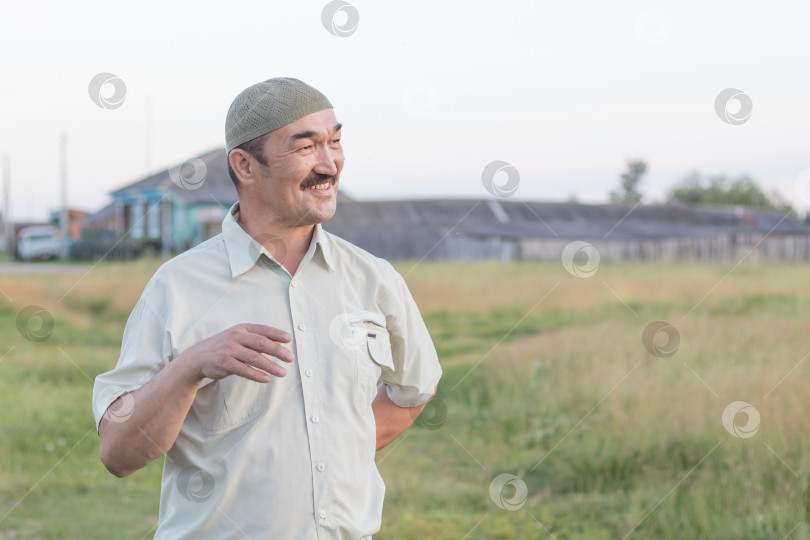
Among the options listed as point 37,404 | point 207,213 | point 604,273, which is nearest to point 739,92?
point 37,404

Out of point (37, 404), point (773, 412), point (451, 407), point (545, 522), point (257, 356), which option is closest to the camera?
point (257, 356)

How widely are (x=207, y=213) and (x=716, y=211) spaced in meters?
16.3

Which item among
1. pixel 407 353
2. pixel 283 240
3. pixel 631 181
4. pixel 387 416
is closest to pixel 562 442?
pixel 387 416

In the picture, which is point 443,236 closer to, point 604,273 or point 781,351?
point 604,273

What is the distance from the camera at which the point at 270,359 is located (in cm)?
183

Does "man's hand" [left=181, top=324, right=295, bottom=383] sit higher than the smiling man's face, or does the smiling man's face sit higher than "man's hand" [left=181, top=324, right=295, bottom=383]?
the smiling man's face

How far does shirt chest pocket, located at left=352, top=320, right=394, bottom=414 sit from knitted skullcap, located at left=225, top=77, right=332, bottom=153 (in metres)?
0.53

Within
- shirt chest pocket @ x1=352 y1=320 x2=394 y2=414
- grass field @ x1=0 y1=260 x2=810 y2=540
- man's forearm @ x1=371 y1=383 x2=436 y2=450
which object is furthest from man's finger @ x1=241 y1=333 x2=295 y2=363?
grass field @ x1=0 y1=260 x2=810 y2=540

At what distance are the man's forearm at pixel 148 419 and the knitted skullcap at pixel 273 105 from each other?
0.63m

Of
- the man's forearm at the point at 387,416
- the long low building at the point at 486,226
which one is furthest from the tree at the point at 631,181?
the man's forearm at the point at 387,416

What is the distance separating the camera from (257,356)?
5.57 feet

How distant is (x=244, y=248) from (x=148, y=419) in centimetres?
48

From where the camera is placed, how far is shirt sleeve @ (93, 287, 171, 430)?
6.19 ft

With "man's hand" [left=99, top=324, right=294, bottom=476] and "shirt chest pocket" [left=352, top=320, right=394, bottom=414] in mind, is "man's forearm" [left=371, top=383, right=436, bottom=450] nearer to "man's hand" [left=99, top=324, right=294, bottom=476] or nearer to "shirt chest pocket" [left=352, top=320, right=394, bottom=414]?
"shirt chest pocket" [left=352, top=320, right=394, bottom=414]
